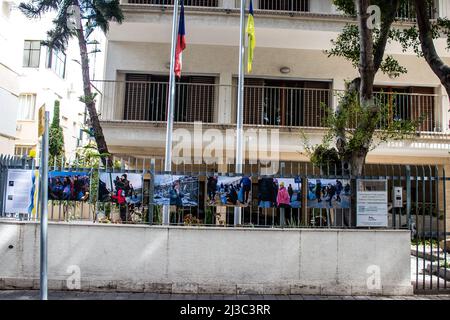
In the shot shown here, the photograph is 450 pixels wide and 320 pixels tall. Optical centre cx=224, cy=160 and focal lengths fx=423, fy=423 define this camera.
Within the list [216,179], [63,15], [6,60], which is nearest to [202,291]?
[216,179]

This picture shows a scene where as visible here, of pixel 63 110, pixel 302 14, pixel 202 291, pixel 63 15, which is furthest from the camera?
pixel 63 110

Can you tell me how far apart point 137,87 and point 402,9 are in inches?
359

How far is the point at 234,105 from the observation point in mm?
14664

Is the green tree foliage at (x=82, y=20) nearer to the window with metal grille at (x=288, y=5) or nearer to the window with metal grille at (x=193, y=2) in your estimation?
the window with metal grille at (x=193, y=2)

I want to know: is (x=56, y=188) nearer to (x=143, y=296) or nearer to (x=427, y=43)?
(x=143, y=296)

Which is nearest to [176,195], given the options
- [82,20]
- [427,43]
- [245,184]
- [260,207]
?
[245,184]

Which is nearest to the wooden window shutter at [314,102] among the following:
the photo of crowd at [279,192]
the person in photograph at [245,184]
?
the photo of crowd at [279,192]

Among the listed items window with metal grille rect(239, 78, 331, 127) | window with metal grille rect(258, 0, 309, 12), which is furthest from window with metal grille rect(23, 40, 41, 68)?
window with metal grille rect(258, 0, 309, 12)

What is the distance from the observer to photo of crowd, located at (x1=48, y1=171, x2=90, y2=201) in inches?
305

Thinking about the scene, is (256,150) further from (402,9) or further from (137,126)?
(402,9)

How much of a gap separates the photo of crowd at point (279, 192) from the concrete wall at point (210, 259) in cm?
56

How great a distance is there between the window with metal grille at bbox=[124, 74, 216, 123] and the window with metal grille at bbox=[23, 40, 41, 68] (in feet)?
58.4

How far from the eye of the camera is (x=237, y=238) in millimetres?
7422

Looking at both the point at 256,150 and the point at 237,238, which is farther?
the point at 256,150
